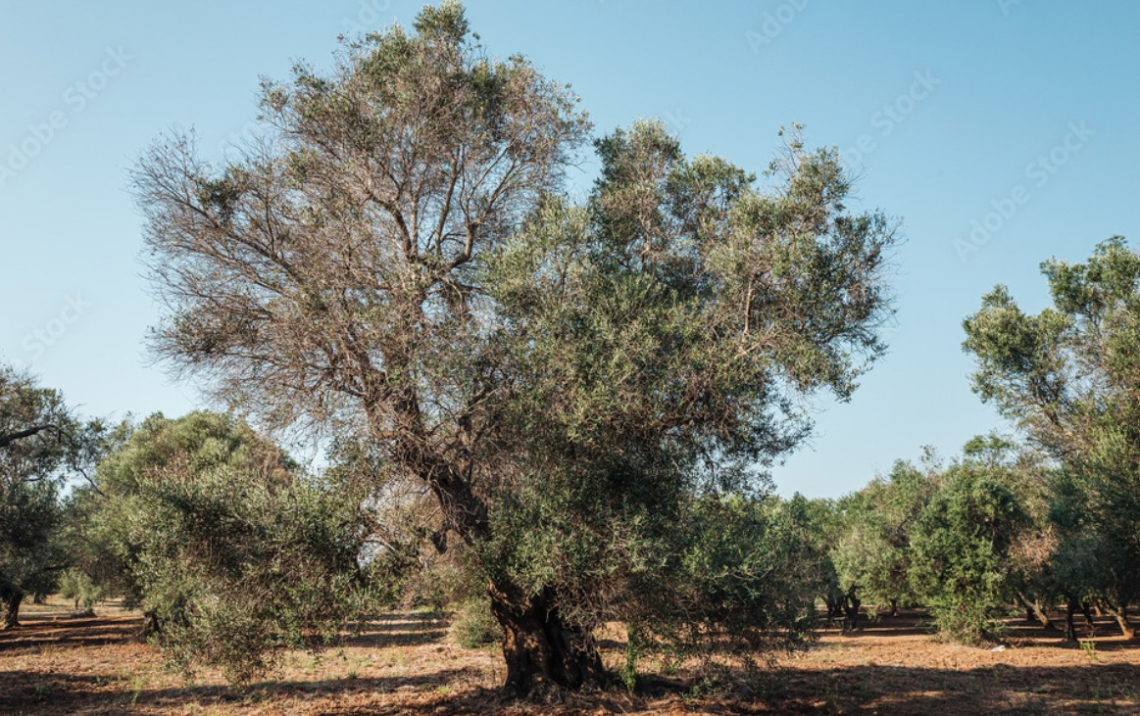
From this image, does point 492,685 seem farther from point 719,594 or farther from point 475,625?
point 719,594

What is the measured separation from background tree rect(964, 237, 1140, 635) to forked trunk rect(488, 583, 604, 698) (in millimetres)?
22488

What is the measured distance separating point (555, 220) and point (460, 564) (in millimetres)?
7273

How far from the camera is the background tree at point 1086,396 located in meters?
27.7

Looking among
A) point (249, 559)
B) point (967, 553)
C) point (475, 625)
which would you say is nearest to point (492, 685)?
point (475, 625)

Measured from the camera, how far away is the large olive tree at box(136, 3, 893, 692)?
13242mm

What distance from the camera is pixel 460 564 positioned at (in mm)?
14688

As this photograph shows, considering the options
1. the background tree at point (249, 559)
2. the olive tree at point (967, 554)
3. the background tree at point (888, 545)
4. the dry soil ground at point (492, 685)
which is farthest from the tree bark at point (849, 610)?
the background tree at point (249, 559)

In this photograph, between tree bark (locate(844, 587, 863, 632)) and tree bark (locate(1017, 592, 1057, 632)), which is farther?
tree bark (locate(844, 587, 863, 632))

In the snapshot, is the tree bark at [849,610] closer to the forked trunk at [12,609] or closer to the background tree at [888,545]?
the background tree at [888,545]

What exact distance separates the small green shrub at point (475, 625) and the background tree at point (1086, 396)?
2308 centimetres

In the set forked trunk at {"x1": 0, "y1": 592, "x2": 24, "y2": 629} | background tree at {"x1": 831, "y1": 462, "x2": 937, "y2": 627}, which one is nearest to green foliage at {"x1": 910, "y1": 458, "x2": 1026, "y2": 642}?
background tree at {"x1": 831, "y1": 462, "x2": 937, "y2": 627}

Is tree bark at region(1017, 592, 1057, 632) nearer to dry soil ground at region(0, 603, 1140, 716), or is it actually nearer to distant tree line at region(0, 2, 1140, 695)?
dry soil ground at region(0, 603, 1140, 716)

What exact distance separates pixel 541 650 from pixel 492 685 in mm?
3616

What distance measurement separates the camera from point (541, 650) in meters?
16.2
